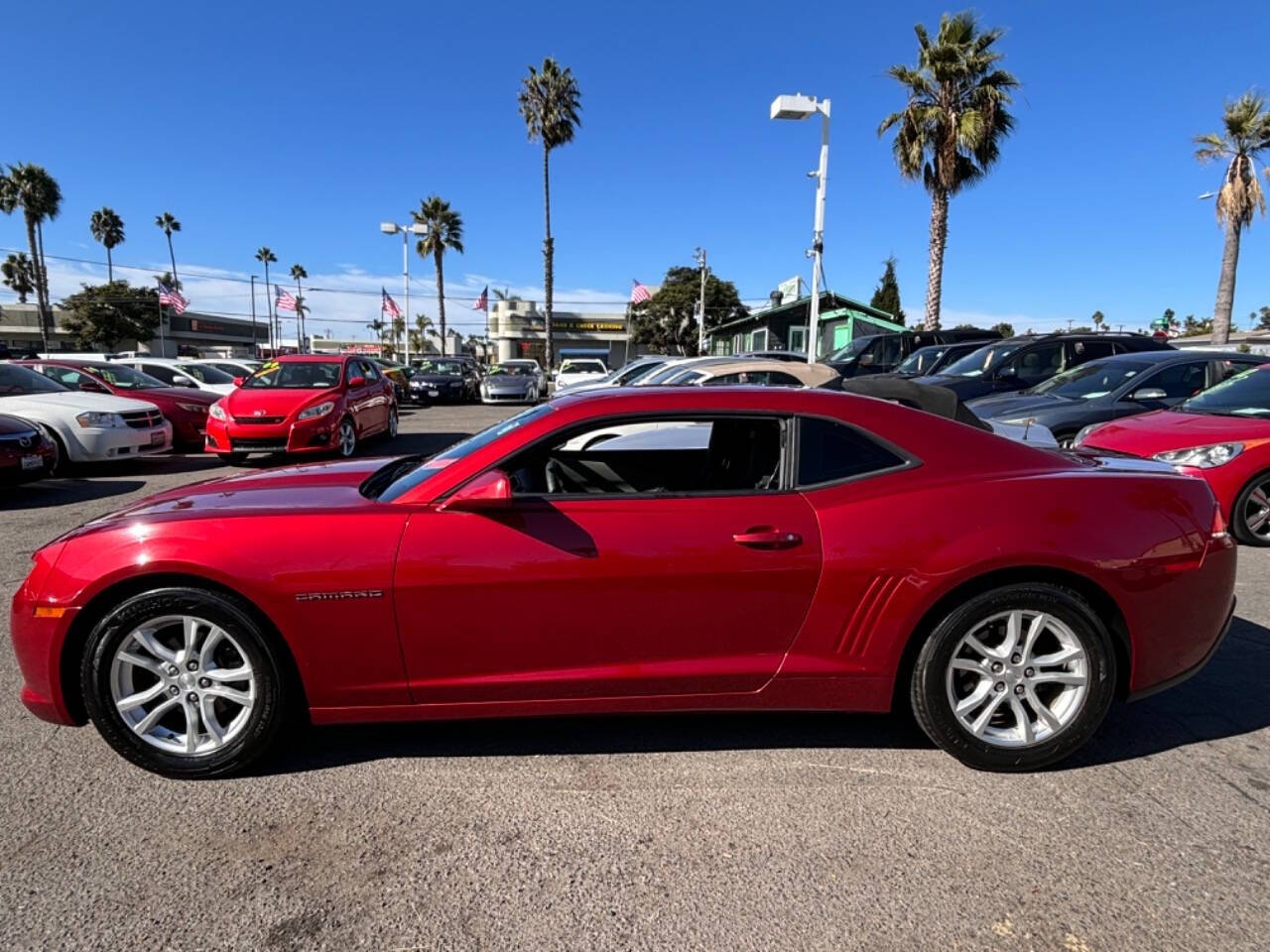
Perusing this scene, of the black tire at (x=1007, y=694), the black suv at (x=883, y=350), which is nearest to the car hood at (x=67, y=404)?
the black tire at (x=1007, y=694)

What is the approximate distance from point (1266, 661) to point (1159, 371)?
5.57 meters

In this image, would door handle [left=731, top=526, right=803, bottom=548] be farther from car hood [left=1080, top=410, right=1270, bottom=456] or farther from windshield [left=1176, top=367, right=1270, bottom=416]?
windshield [left=1176, top=367, right=1270, bottom=416]

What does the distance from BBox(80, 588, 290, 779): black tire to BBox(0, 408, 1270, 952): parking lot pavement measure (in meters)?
0.09

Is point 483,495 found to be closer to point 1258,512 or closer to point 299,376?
point 1258,512

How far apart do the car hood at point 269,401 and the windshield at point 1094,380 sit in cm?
967

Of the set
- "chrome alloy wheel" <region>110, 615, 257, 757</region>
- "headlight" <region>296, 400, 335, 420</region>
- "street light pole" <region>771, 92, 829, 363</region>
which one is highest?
"street light pole" <region>771, 92, 829, 363</region>

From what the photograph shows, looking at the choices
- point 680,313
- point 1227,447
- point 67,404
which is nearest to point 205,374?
point 67,404

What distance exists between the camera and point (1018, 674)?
2729 mm

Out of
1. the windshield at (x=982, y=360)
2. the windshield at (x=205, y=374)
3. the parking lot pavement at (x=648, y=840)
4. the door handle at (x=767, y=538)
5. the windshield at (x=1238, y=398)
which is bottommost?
the parking lot pavement at (x=648, y=840)

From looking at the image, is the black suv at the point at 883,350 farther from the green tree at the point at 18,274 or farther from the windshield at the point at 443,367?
the green tree at the point at 18,274

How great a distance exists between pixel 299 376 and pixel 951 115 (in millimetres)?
18521

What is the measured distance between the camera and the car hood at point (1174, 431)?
19.0 feet

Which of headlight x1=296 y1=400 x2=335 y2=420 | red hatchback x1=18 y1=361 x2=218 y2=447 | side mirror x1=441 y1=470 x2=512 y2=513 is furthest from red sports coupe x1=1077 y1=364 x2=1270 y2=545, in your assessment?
red hatchback x1=18 y1=361 x2=218 y2=447

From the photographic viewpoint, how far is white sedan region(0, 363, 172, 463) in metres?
8.84
